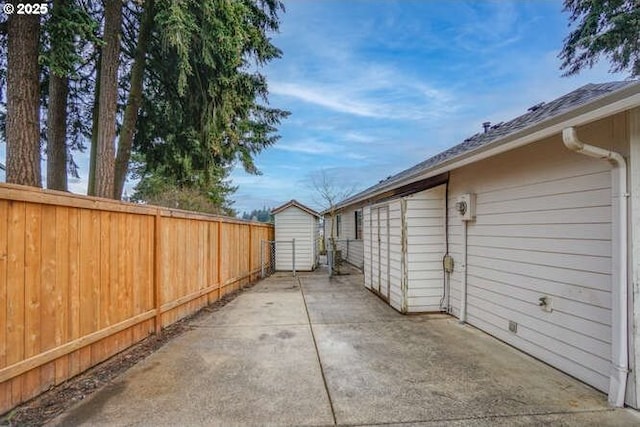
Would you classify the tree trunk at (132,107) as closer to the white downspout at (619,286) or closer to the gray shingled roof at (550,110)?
the gray shingled roof at (550,110)

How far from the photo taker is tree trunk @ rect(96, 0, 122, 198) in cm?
624

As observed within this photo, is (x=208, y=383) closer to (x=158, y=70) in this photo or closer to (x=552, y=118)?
(x=552, y=118)

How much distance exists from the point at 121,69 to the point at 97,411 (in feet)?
25.5

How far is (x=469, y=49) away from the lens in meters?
9.59

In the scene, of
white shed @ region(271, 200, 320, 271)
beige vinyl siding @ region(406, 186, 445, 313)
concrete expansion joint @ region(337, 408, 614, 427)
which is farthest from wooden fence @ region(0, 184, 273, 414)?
white shed @ region(271, 200, 320, 271)

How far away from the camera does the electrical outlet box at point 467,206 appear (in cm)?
511

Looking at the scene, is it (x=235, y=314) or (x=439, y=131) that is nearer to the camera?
(x=235, y=314)

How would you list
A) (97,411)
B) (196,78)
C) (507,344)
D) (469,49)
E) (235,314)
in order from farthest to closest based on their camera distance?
1. (469,49)
2. (196,78)
3. (235,314)
4. (507,344)
5. (97,411)

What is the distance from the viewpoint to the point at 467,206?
5145 mm

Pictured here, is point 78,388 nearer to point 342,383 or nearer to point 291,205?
point 342,383

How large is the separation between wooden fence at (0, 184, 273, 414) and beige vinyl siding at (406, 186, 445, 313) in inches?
145

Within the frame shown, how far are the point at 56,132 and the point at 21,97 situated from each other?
2288 mm

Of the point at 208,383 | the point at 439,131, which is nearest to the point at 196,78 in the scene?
the point at 208,383

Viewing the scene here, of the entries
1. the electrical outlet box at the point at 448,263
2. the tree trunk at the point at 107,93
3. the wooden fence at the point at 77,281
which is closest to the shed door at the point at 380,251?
the electrical outlet box at the point at 448,263
